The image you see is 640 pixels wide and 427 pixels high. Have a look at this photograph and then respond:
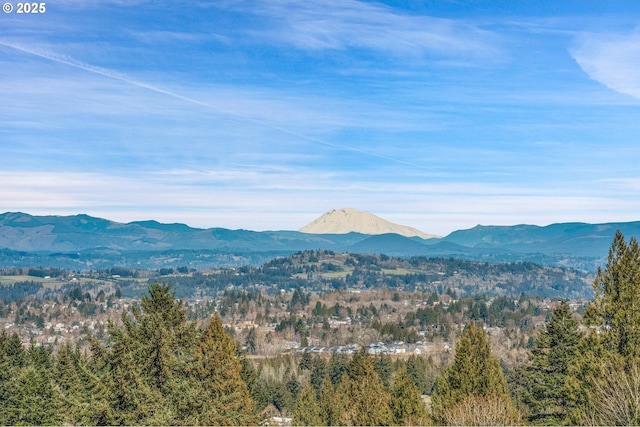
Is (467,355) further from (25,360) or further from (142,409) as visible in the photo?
(25,360)

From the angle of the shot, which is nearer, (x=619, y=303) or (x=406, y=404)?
(x=619, y=303)

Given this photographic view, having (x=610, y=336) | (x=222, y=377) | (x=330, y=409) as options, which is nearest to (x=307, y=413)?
(x=330, y=409)

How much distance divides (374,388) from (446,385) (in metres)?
6.27

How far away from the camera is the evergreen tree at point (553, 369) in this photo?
3222 centimetres

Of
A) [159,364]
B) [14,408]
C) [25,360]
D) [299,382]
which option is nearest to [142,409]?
[159,364]

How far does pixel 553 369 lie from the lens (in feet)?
111

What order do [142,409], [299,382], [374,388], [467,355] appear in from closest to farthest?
1. [142,409]
2. [467,355]
3. [374,388]
4. [299,382]

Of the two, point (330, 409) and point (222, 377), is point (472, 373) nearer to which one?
point (222, 377)

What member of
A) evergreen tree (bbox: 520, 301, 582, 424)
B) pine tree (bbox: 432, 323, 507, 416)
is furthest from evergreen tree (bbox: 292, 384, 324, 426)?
pine tree (bbox: 432, 323, 507, 416)

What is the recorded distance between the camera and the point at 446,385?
107 ft

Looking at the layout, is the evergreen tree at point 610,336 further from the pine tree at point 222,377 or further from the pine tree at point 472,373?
the pine tree at point 222,377

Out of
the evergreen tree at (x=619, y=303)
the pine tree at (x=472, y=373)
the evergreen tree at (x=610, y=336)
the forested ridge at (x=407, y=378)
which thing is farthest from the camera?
the pine tree at (x=472, y=373)

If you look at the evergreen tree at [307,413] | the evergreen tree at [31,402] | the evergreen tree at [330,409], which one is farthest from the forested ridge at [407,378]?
the evergreen tree at [307,413]

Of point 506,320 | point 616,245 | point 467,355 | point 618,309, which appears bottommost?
point 506,320
